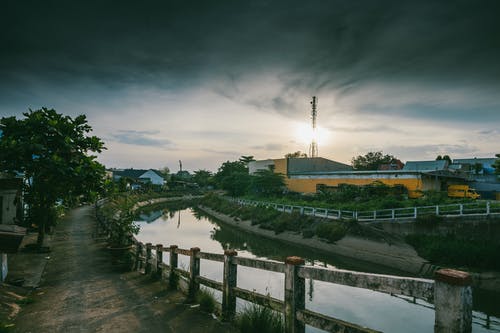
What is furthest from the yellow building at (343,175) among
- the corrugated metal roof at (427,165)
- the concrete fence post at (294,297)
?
the concrete fence post at (294,297)

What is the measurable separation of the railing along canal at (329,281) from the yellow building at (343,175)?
27.4 m

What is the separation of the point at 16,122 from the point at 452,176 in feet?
125

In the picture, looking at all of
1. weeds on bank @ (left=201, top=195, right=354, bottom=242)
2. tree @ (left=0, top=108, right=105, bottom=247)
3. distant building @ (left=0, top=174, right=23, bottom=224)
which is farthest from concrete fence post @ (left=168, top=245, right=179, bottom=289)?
weeds on bank @ (left=201, top=195, right=354, bottom=242)

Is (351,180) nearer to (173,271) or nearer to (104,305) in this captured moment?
(173,271)

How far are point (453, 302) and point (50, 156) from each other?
13224mm

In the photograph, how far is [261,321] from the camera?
4676mm

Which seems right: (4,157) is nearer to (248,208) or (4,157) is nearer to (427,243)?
(427,243)

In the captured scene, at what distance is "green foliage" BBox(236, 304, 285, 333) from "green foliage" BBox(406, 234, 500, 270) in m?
15.1

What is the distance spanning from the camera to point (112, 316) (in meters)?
6.02

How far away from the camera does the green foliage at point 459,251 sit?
14695 millimetres

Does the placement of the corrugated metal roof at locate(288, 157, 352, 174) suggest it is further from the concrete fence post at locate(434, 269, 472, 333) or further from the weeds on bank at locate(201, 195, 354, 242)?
the concrete fence post at locate(434, 269, 472, 333)

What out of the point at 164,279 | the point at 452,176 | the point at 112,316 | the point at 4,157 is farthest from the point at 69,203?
the point at 452,176

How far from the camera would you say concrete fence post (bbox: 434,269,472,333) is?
2.52 metres

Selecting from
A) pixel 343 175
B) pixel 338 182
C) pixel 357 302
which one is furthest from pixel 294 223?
pixel 357 302
